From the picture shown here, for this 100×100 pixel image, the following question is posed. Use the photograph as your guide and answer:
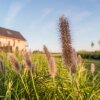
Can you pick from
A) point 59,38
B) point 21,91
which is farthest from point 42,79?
point 59,38

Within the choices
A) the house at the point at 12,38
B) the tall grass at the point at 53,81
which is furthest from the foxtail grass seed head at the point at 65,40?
the house at the point at 12,38

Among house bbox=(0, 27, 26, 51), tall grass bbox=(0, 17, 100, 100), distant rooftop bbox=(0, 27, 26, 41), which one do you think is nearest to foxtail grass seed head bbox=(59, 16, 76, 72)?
tall grass bbox=(0, 17, 100, 100)

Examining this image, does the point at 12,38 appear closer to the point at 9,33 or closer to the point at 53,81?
the point at 9,33

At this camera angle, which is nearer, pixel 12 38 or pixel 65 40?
pixel 65 40

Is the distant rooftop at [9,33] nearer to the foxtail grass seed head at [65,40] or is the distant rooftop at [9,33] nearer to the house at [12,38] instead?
the house at [12,38]

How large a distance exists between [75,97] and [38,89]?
0.75m

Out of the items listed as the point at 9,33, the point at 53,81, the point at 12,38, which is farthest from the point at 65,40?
the point at 9,33

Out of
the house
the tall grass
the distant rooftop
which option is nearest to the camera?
the tall grass

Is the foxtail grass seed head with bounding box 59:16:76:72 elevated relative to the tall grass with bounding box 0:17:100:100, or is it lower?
elevated

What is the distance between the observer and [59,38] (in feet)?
9.59

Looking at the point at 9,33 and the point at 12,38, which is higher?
the point at 9,33

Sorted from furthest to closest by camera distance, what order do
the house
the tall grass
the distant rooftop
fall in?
1. the distant rooftop
2. the house
3. the tall grass

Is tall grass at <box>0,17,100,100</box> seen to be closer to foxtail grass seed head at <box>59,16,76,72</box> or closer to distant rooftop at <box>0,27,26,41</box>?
foxtail grass seed head at <box>59,16,76,72</box>

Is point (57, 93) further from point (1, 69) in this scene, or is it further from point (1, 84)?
point (1, 84)
